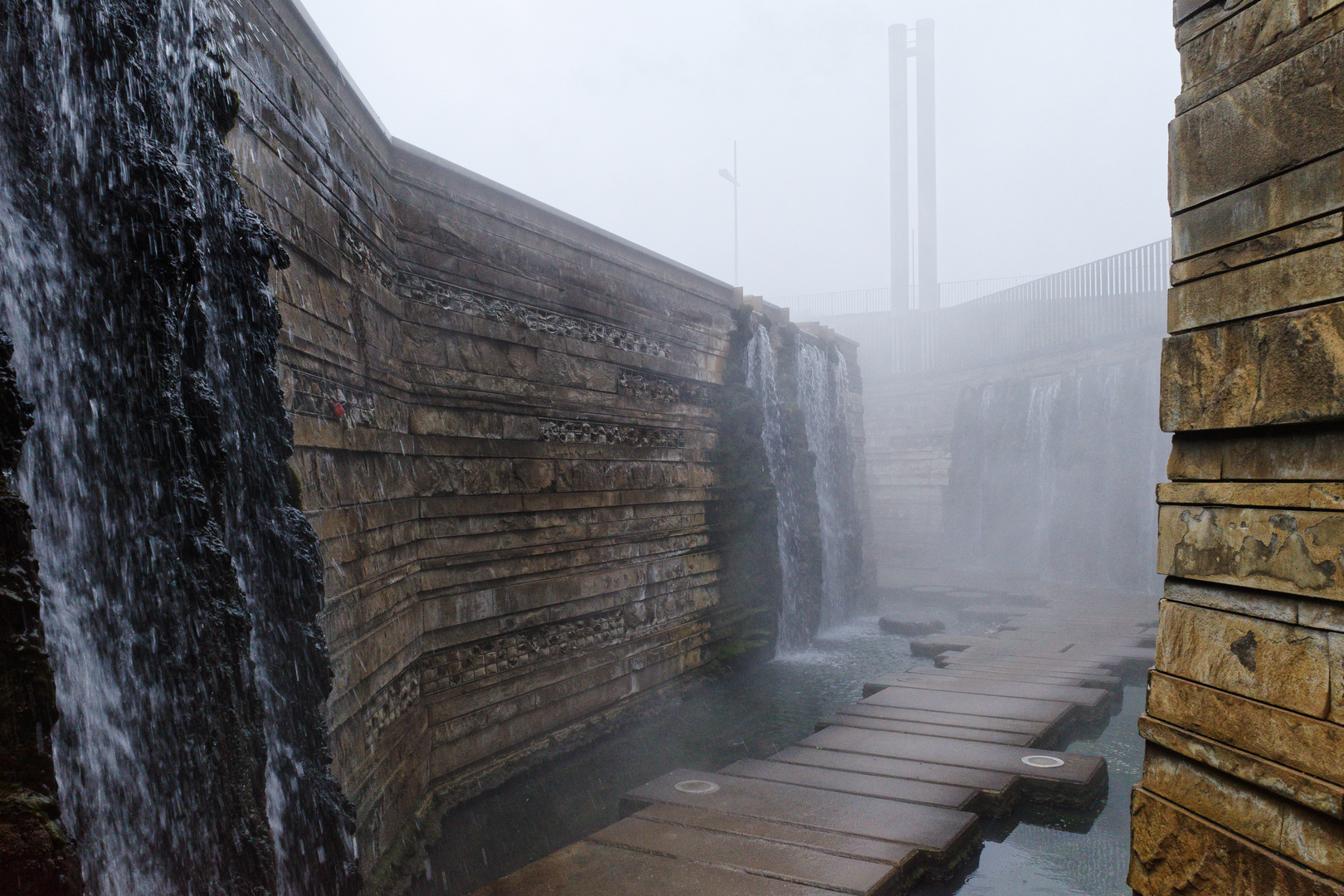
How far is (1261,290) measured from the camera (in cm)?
181

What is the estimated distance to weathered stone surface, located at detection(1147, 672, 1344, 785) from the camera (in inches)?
64.5

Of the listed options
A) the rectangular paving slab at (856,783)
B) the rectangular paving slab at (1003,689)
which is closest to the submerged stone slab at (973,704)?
the rectangular paving slab at (1003,689)

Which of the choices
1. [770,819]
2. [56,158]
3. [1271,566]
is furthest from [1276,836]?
[56,158]

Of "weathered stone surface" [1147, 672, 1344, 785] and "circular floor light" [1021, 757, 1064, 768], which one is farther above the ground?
"weathered stone surface" [1147, 672, 1344, 785]

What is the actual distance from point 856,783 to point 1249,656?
3.07 m

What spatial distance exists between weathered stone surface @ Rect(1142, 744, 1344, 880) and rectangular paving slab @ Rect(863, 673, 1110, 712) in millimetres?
4635

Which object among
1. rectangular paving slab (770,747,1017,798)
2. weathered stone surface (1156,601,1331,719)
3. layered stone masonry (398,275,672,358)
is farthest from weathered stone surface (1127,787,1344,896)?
layered stone masonry (398,275,672,358)

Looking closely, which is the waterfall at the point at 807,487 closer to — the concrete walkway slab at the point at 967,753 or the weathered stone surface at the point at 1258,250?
the concrete walkway slab at the point at 967,753

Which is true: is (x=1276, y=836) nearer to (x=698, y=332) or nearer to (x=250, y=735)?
(x=250, y=735)

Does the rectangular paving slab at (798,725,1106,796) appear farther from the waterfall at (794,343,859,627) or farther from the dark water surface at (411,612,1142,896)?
the waterfall at (794,343,859,627)

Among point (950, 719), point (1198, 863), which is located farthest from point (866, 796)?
point (1198, 863)

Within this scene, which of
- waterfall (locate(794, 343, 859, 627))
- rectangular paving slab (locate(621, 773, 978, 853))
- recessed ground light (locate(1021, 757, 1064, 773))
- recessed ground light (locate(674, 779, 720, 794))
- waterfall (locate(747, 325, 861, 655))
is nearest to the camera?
rectangular paving slab (locate(621, 773, 978, 853))

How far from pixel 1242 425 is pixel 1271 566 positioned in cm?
31

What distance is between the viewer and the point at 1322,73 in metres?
1.67
